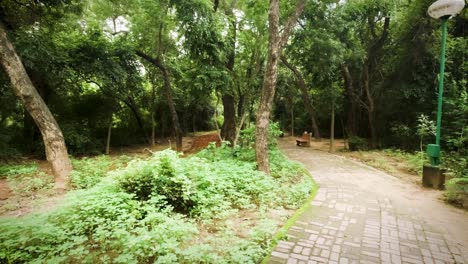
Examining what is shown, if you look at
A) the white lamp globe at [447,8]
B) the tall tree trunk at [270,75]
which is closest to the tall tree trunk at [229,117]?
the tall tree trunk at [270,75]

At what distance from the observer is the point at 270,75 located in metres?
6.18

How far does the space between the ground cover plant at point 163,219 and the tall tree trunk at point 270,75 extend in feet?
2.20

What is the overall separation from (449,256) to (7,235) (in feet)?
18.4

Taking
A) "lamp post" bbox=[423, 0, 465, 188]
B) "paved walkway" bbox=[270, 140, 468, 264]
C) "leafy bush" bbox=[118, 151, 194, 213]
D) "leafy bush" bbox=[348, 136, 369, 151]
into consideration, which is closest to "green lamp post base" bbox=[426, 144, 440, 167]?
"lamp post" bbox=[423, 0, 465, 188]

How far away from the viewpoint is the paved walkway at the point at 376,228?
3.22 metres

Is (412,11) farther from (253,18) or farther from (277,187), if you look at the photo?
(277,187)

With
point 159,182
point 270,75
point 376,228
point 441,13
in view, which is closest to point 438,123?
point 441,13

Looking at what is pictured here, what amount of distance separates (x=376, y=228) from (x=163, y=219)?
131 inches

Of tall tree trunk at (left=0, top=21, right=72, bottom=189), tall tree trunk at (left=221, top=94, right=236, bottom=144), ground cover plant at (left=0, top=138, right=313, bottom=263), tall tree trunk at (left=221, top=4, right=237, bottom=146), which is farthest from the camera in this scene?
tall tree trunk at (left=221, top=94, right=236, bottom=144)

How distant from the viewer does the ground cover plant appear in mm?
2869

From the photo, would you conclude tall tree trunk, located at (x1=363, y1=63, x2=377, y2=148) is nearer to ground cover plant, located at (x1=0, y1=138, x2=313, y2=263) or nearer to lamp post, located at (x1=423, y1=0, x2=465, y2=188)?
lamp post, located at (x1=423, y1=0, x2=465, y2=188)

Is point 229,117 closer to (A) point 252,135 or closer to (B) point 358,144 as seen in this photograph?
(A) point 252,135

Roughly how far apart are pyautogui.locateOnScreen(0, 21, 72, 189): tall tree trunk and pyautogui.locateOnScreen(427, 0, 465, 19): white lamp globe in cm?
1035

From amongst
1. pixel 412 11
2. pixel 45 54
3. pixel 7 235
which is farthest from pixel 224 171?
pixel 412 11
